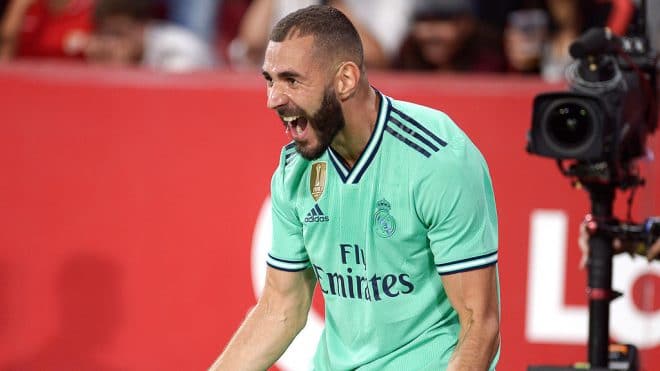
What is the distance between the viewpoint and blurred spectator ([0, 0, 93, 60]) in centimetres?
707

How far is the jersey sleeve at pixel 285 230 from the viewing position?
3719mm

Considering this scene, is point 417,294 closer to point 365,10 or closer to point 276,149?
point 276,149

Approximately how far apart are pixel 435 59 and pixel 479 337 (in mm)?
3578

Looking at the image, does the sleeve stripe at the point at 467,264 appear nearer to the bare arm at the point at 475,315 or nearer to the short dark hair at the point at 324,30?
the bare arm at the point at 475,315

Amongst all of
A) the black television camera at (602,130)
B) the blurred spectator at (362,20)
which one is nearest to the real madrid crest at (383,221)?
the black television camera at (602,130)

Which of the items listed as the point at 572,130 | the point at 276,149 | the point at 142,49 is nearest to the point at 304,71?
the point at 572,130

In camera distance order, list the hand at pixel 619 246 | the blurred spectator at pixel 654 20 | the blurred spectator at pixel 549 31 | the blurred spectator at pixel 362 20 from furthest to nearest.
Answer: the blurred spectator at pixel 362 20 < the blurred spectator at pixel 549 31 < the blurred spectator at pixel 654 20 < the hand at pixel 619 246

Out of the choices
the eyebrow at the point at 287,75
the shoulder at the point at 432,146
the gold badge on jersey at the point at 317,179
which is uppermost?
the eyebrow at the point at 287,75

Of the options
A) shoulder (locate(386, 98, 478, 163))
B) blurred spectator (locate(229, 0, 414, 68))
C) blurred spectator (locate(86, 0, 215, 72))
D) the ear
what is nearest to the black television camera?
shoulder (locate(386, 98, 478, 163))

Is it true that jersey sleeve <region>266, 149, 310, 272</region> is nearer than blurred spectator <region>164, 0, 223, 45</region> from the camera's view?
Yes

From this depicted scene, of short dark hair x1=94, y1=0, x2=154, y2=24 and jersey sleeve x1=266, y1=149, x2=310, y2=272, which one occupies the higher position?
short dark hair x1=94, y1=0, x2=154, y2=24

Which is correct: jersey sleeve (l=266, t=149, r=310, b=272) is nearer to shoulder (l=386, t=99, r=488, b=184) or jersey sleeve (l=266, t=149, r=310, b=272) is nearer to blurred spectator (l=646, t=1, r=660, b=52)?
shoulder (l=386, t=99, r=488, b=184)

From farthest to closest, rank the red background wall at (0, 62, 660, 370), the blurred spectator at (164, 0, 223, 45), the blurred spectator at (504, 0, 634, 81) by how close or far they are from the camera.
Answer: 1. the blurred spectator at (164, 0, 223, 45)
2. the blurred spectator at (504, 0, 634, 81)
3. the red background wall at (0, 62, 660, 370)

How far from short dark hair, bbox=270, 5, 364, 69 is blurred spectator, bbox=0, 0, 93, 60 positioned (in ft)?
12.8
